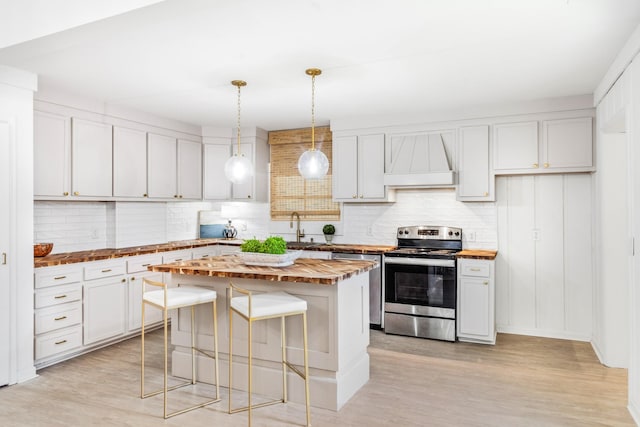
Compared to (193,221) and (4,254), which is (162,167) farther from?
(4,254)

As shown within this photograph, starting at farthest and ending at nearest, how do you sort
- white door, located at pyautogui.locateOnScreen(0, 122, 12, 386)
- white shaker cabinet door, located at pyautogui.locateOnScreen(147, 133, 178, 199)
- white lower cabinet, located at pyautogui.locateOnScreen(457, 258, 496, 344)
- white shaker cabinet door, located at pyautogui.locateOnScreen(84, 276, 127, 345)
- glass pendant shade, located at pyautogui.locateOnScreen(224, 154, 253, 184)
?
white shaker cabinet door, located at pyautogui.locateOnScreen(147, 133, 178, 199) < white lower cabinet, located at pyautogui.locateOnScreen(457, 258, 496, 344) < white shaker cabinet door, located at pyautogui.locateOnScreen(84, 276, 127, 345) < glass pendant shade, located at pyautogui.locateOnScreen(224, 154, 253, 184) < white door, located at pyautogui.locateOnScreen(0, 122, 12, 386)

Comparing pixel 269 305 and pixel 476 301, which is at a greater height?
pixel 269 305

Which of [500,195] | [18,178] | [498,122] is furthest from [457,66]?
[18,178]

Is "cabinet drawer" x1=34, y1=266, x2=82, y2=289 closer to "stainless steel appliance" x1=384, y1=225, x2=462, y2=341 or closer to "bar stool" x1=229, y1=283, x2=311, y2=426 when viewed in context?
"bar stool" x1=229, y1=283, x2=311, y2=426

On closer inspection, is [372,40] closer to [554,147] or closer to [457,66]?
[457,66]

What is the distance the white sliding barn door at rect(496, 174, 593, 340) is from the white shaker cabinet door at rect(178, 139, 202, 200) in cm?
388

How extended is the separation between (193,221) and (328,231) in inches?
79.6

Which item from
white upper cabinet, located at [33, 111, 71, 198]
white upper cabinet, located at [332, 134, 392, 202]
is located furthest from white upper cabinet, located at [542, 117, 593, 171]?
white upper cabinet, located at [33, 111, 71, 198]

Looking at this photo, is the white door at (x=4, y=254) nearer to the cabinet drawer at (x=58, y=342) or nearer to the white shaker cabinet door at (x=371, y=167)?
the cabinet drawer at (x=58, y=342)

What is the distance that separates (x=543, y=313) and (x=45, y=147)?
17.9 ft

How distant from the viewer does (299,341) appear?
10.5 feet

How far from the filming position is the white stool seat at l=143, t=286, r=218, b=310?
3043 millimetres

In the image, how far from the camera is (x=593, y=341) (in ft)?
14.5

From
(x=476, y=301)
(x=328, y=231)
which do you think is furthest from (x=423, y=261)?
(x=328, y=231)
